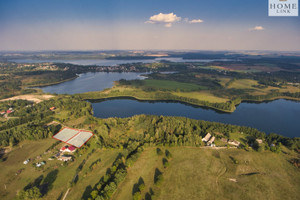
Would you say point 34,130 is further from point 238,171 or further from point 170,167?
point 238,171

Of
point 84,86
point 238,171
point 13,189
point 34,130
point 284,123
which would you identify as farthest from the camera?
point 84,86

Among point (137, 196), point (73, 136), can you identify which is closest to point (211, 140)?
point (137, 196)

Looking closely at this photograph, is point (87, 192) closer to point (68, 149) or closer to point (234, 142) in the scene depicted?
point (68, 149)

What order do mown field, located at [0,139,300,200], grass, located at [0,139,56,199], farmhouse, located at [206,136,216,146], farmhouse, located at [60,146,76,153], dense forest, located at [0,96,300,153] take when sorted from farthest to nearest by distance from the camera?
dense forest, located at [0,96,300,153] < farmhouse, located at [206,136,216,146] < farmhouse, located at [60,146,76,153] < grass, located at [0,139,56,199] < mown field, located at [0,139,300,200]

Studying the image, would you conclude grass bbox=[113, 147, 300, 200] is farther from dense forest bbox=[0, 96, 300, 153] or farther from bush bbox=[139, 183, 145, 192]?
dense forest bbox=[0, 96, 300, 153]

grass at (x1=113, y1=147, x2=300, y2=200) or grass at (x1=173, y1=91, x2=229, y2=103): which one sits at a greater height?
grass at (x1=173, y1=91, x2=229, y2=103)

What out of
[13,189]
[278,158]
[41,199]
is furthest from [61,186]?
[278,158]

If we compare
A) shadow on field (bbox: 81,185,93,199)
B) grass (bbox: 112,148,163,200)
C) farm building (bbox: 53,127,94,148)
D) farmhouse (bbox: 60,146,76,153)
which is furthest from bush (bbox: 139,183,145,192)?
farm building (bbox: 53,127,94,148)
